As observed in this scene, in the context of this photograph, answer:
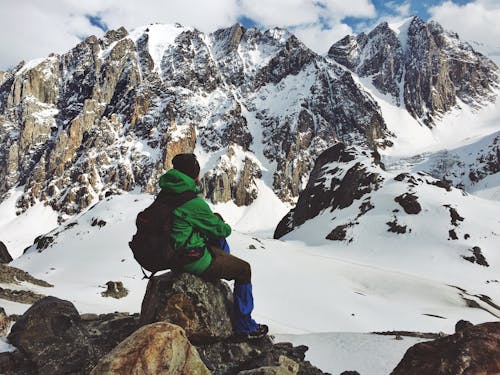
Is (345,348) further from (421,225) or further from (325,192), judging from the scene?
(325,192)

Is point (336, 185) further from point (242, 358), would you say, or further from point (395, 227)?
point (242, 358)

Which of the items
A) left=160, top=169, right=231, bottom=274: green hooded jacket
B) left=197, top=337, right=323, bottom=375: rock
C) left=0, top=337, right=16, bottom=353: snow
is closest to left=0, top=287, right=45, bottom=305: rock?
left=0, top=337, right=16, bottom=353: snow

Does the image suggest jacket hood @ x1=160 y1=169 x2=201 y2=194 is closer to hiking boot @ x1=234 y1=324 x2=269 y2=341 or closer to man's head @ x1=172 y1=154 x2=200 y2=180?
man's head @ x1=172 y1=154 x2=200 y2=180

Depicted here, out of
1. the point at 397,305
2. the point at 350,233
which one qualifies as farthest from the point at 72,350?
the point at 350,233

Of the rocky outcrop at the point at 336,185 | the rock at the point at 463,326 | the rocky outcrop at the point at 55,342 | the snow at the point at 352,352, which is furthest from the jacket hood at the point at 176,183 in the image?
the rocky outcrop at the point at 336,185

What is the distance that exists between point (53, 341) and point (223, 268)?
3.29 m

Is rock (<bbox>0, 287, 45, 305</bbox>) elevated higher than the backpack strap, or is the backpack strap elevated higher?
the backpack strap

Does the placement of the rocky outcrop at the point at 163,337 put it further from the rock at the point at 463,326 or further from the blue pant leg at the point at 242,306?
the rock at the point at 463,326

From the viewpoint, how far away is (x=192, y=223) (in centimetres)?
788

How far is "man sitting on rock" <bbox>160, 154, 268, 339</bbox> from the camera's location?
25.6 feet

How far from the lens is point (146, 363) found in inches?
228

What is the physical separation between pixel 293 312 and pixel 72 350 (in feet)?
95.5

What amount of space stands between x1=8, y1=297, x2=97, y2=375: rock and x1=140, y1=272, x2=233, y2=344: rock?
1.27m

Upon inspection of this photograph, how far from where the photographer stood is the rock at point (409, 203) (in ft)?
250
